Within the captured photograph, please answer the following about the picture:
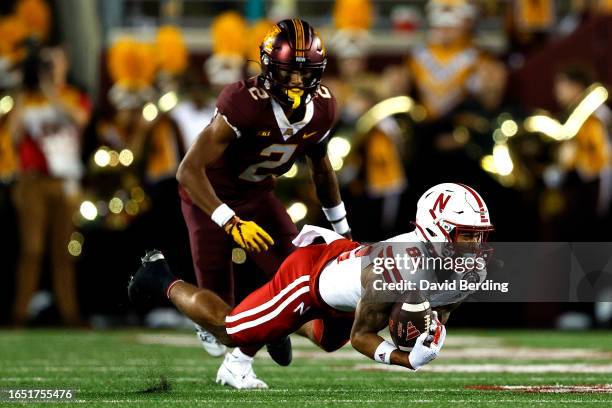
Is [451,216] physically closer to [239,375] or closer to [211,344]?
[239,375]

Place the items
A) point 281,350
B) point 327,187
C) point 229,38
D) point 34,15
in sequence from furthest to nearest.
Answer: point 34,15, point 229,38, point 327,187, point 281,350

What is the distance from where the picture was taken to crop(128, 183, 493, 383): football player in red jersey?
5.18 meters

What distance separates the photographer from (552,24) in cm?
1266

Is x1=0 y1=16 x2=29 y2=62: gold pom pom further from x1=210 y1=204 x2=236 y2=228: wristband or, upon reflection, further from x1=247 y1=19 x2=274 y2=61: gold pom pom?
x1=210 y1=204 x2=236 y2=228: wristband

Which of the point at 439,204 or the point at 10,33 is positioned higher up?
the point at 439,204

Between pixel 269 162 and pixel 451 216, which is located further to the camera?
pixel 269 162

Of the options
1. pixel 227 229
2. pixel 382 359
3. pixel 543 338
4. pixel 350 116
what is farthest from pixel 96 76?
pixel 382 359

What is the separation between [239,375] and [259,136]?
1.03 meters

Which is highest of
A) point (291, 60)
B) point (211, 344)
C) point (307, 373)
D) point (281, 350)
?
point (291, 60)

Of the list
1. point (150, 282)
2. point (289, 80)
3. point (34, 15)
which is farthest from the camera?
point (34, 15)

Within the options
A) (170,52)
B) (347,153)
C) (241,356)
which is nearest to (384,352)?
(241,356)

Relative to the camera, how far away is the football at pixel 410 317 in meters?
5.07

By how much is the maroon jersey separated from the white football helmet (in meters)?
1.03

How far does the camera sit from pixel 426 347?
5090 mm
